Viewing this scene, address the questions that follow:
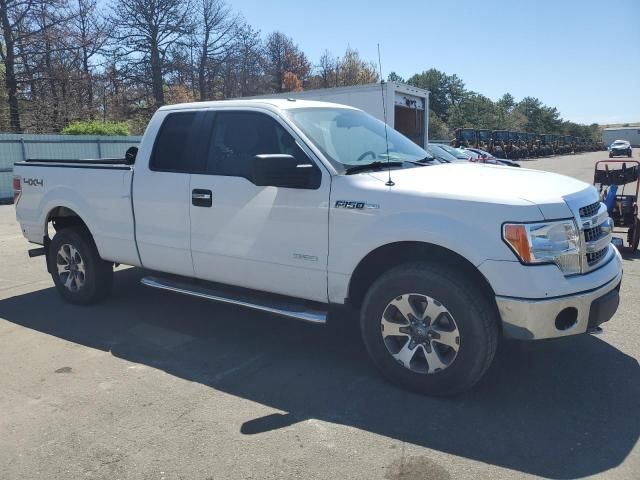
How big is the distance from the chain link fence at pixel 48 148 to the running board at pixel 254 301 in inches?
483

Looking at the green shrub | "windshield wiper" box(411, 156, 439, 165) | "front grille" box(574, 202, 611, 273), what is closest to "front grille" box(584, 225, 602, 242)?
"front grille" box(574, 202, 611, 273)

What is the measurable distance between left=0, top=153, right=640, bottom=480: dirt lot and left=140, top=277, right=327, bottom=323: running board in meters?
0.45

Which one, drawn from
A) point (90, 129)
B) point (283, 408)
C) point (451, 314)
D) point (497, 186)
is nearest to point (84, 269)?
point (283, 408)

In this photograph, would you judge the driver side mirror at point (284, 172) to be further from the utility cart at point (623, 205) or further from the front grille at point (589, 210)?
the utility cart at point (623, 205)

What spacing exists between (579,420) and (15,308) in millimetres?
5433

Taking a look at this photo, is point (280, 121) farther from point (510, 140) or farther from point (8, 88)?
point (510, 140)

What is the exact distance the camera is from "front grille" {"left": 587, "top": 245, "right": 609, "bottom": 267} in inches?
133

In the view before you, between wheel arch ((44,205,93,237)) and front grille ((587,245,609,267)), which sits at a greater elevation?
wheel arch ((44,205,93,237))

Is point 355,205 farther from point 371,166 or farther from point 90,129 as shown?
point 90,129

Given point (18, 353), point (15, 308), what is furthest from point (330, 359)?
point (15, 308)

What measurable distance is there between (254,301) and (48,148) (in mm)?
16895

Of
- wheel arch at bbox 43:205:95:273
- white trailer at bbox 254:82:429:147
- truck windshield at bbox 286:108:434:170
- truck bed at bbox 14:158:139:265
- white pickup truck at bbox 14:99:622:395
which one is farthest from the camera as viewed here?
white trailer at bbox 254:82:429:147

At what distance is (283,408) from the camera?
3480mm

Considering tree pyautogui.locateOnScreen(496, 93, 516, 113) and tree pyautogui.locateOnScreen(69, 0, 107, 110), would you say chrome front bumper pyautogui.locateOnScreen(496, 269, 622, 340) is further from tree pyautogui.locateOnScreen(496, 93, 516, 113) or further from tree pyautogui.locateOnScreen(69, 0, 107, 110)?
tree pyautogui.locateOnScreen(496, 93, 516, 113)
